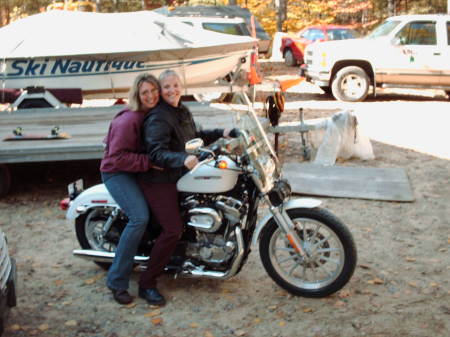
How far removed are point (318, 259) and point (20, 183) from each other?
498 cm

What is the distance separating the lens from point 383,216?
650 centimetres

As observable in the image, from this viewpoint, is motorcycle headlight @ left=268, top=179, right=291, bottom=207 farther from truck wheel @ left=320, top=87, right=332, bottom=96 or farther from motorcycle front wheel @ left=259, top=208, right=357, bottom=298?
truck wheel @ left=320, top=87, right=332, bottom=96

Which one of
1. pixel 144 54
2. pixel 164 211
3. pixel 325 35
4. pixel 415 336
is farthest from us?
pixel 325 35

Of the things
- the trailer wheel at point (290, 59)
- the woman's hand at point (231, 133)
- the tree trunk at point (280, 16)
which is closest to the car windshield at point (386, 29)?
the trailer wheel at point (290, 59)

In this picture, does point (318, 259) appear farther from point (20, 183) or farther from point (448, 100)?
point (448, 100)

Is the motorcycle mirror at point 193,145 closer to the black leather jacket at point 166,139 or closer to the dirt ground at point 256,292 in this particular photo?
the black leather jacket at point 166,139

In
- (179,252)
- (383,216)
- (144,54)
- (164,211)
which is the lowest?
(383,216)

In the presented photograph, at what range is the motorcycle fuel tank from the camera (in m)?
4.33

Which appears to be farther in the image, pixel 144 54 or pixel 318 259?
pixel 144 54

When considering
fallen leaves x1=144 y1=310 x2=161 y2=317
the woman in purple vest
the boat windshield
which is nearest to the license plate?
the woman in purple vest

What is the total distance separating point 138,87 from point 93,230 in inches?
50.9

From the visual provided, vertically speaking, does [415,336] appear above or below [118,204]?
below

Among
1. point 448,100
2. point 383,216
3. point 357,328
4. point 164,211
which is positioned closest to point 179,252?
point 164,211

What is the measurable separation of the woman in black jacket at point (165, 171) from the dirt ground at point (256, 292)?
384mm
